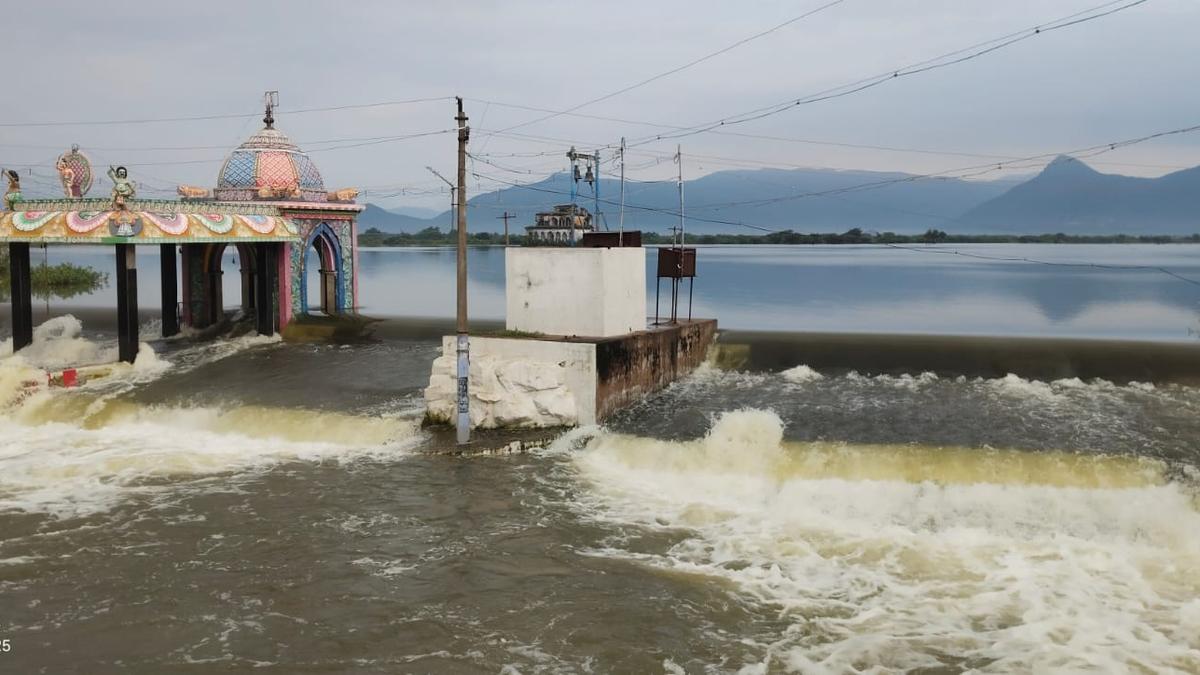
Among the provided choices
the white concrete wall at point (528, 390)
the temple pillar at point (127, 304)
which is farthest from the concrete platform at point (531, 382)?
the temple pillar at point (127, 304)

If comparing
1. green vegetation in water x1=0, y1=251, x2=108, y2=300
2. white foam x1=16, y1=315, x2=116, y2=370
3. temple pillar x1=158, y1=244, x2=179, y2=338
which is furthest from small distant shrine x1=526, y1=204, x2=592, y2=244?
green vegetation in water x1=0, y1=251, x2=108, y2=300

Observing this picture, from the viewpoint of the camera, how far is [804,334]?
2470cm

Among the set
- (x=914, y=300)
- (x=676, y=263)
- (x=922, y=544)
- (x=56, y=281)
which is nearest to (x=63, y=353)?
(x=676, y=263)

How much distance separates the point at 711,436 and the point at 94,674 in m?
10.2

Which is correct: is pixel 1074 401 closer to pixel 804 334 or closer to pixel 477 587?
pixel 804 334

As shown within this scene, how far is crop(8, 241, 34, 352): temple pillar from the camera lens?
25.4 m

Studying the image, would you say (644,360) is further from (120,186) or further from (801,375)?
(120,186)

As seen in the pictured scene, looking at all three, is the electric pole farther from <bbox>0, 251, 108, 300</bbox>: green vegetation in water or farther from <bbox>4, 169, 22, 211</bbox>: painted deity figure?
<bbox>0, 251, 108, 300</bbox>: green vegetation in water

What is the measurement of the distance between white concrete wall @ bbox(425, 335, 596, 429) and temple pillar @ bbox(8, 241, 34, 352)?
14876 millimetres

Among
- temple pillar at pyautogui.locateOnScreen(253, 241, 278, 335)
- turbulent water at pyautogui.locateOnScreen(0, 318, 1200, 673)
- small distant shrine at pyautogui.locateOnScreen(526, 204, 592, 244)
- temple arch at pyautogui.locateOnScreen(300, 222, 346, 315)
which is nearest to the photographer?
turbulent water at pyautogui.locateOnScreen(0, 318, 1200, 673)

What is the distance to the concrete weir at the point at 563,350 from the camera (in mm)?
17750

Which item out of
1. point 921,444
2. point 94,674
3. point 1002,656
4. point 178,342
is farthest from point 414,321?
point 1002,656

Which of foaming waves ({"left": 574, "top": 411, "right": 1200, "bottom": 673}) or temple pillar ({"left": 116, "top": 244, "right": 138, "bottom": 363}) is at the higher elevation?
temple pillar ({"left": 116, "top": 244, "right": 138, "bottom": 363})

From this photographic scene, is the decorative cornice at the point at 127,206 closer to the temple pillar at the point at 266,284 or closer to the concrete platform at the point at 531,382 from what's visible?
the temple pillar at the point at 266,284
